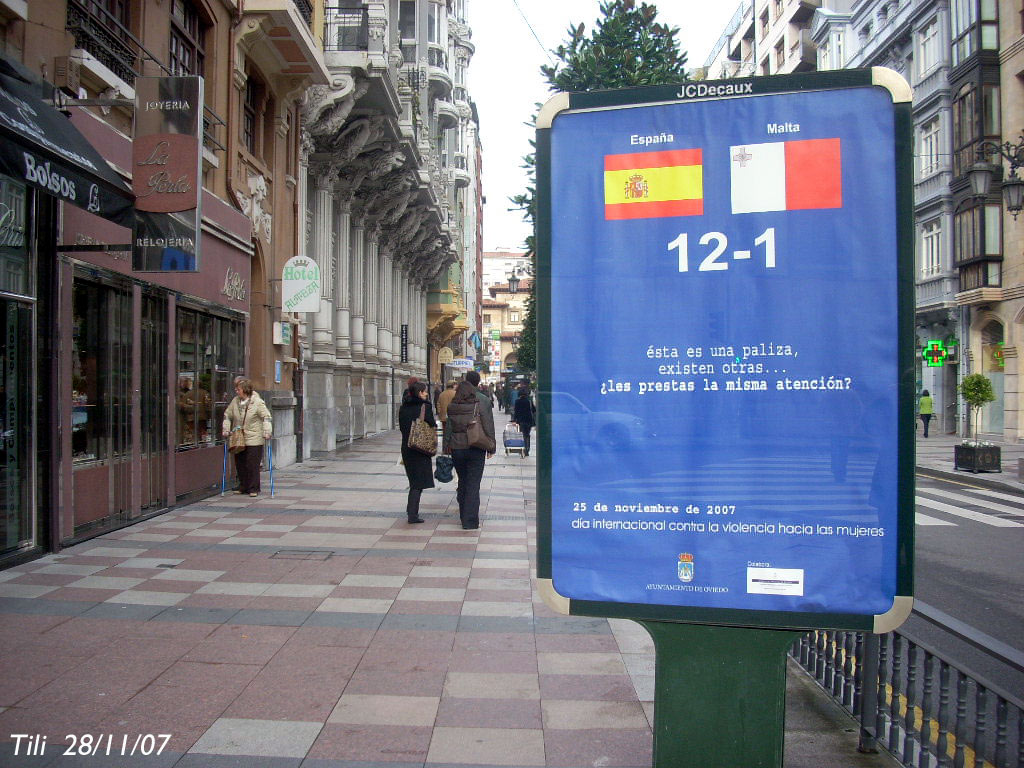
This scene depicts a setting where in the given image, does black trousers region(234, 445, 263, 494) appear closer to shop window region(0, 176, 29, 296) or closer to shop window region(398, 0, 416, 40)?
shop window region(0, 176, 29, 296)

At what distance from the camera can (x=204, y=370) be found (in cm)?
1256

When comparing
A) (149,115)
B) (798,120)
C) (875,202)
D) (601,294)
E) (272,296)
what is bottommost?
(601,294)

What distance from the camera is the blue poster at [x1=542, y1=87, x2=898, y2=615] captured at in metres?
2.79

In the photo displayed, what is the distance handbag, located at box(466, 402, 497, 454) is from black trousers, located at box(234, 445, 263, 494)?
4.13m

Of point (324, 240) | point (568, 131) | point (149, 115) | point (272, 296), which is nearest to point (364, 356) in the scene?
point (324, 240)

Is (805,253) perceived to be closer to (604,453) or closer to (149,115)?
(604,453)

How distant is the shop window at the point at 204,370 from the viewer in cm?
1171

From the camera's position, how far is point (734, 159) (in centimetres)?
288

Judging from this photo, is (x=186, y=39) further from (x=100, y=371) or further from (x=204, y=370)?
(x=100, y=371)

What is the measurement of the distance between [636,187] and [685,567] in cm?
133

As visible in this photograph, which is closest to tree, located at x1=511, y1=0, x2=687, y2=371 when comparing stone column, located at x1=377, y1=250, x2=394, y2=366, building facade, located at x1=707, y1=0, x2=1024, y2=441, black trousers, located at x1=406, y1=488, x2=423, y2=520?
black trousers, located at x1=406, y1=488, x2=423, y2=520

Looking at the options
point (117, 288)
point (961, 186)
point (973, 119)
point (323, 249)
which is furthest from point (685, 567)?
point (961, 186)

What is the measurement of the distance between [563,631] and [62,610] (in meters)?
3.66
